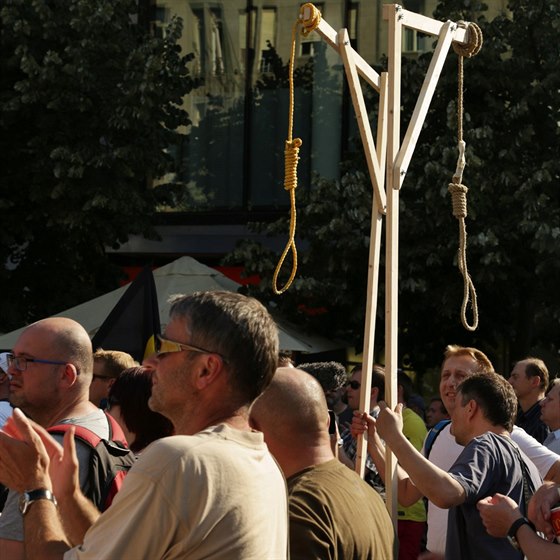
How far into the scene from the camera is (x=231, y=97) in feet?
55.8

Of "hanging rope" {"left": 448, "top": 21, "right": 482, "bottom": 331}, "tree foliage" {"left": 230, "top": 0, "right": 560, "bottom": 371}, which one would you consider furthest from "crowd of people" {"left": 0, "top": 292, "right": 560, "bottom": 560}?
"tree foliage" {"left": 230, "top": 0, "right": 560, "bottom": 371}

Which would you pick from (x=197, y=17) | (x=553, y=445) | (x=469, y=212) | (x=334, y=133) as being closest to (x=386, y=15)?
(x=553, y=445)

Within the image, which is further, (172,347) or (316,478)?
(316,478)

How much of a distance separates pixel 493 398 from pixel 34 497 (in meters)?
2.70

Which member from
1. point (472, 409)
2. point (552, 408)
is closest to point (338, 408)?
point (552, 408)

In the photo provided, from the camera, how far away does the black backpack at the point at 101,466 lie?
341cm

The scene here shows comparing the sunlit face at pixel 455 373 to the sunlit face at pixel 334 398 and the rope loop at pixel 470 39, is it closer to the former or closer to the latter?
the rope loop at pixel 470 39

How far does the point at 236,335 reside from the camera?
104 inches

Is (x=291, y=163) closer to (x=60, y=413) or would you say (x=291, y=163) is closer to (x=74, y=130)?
(x=60, y=413)

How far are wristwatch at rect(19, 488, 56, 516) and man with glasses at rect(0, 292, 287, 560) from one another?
15mm

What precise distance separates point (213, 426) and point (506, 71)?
436 inches

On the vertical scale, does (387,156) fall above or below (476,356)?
above

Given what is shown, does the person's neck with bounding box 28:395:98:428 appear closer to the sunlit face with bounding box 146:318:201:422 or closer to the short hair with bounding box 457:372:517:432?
the sunlit face with bounding box 146:318:201:422

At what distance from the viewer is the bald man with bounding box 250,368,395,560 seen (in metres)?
3.12
